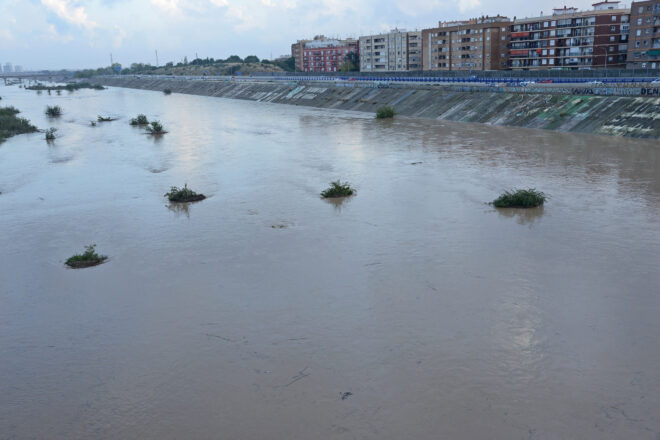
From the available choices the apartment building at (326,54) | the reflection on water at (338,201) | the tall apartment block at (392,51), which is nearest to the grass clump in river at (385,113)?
the reflection on water at (338,201)

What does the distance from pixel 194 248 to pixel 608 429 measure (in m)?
12.1

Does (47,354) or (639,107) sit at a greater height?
(639,107)

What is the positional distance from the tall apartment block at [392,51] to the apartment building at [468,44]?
32.7 feet

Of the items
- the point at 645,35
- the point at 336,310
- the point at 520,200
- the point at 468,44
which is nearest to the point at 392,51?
the point at 468,44

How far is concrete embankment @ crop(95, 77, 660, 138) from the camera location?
3678cm

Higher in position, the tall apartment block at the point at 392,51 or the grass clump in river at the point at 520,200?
the tall apartment block at the point at 392,51

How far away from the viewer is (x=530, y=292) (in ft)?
42.2

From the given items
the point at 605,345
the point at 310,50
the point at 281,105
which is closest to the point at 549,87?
the point at 281,105

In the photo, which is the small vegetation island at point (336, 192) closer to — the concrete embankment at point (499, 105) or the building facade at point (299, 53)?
the concrete embankment at point (499, 105)

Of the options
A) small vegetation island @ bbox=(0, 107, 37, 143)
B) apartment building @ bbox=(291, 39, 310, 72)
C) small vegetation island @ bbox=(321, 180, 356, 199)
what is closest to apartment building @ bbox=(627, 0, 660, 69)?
small vegetation island @ bbox=(321, 180, 356, 199)

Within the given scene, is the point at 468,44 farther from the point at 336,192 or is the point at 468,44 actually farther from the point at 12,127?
the point at 336,192

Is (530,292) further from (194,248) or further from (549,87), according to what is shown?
(549,87)

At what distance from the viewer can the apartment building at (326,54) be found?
145500mm

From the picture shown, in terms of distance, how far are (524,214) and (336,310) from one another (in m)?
10.2
